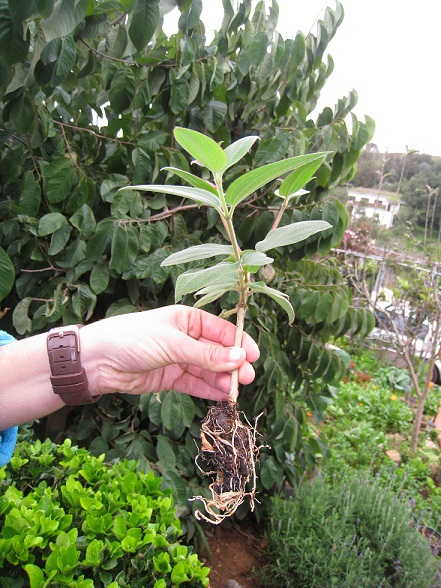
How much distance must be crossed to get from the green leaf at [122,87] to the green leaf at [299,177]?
955 mm

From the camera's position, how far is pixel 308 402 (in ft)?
8.30

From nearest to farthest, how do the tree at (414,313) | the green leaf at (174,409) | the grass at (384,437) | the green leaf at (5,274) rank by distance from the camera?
the green leaf at (5,274)
the green leaf at (174,409)
the grass at (384,437)
the tree at (414,313)

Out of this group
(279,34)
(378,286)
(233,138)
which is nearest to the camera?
(279,34)

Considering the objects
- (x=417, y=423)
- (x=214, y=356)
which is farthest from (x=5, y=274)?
(x=417, y=423)

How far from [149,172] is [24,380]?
0.97 m

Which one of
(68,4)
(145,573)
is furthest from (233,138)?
(145,573)

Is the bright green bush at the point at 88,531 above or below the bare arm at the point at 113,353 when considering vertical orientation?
below

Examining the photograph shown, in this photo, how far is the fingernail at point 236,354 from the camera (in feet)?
3.15

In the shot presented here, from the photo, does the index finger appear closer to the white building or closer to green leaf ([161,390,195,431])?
green leaf ([161,390,195,431])

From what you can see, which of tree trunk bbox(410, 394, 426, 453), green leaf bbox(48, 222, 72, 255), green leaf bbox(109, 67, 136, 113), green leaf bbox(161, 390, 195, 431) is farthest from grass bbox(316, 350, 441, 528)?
green leaf bbox(109, 67, 136, 113)

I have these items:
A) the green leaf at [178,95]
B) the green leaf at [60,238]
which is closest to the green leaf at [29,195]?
the green leaf at [60,238]

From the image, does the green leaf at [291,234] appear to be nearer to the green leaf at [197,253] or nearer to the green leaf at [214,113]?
the green leaf at [197,253]

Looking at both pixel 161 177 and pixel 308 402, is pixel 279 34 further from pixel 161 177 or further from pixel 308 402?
pixel 308 402

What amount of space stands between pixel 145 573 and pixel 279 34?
1844 mm
